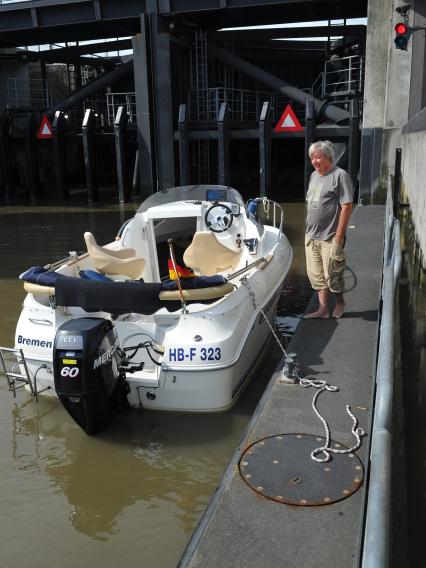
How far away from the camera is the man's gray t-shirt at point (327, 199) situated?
4641 millimetres

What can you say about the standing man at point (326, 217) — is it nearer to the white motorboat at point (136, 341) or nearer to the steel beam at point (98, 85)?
the white motorboat at point (136, 341)

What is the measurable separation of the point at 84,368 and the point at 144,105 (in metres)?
14.8

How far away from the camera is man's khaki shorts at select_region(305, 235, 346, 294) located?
15.9ft

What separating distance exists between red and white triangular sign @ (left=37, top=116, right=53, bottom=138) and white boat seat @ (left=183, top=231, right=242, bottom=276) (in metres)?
14.3

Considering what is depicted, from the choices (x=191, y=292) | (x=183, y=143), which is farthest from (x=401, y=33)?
(x=191, y=292)

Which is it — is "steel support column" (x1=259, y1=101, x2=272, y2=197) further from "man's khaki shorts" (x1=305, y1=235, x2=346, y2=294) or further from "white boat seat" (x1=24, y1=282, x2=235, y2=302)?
"white boat seat" (x1=24, y1=282, x2=235, y2=302)

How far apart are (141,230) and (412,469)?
163 inches

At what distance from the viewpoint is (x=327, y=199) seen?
4730 millimetres

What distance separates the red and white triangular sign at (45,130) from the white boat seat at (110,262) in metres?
14.4

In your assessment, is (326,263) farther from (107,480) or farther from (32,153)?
(32,153)

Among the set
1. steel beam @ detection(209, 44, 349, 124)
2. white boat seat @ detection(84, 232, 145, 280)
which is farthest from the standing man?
steel beam @ detection(209, 44, 349, 124)

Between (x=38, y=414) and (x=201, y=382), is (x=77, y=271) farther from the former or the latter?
(x=201, y=382)

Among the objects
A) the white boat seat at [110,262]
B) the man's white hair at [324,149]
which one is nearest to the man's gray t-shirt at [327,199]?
the man's white hair at [324,149]

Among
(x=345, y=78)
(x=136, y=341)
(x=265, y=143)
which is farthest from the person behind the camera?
(x=345, y=78)
